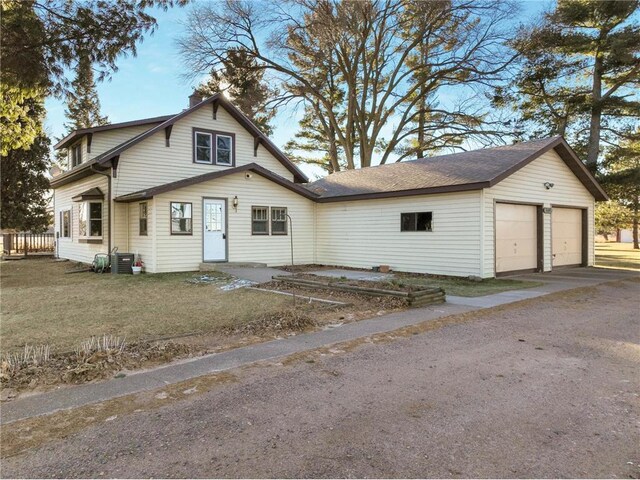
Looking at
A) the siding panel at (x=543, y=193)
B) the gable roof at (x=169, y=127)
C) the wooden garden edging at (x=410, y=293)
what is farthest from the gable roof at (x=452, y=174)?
the wooden garden edging at (x=410, y=293)

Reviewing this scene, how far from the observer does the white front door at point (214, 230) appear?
14781mm

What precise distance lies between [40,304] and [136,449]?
7043 millimetres

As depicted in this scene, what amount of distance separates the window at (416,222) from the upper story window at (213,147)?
770 cm

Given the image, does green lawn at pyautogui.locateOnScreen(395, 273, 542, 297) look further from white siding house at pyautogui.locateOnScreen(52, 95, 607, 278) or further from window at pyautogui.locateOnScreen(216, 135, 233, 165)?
window at pyautogui.locateOnScreen(216, 135, 233, 165)

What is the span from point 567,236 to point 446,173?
6.08 meters

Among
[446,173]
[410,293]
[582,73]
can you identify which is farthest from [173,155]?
[582,73]

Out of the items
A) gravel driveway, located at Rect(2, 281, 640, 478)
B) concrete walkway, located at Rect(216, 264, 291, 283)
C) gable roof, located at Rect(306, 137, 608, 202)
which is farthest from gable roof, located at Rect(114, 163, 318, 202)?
gravel driveway, located at Rect(2, 281, 640, 478)

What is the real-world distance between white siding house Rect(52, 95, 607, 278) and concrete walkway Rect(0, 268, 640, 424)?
13.0 feet

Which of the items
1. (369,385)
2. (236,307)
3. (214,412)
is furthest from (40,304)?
(369,385)

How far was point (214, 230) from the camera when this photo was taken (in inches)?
590

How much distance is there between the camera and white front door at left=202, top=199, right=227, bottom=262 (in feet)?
48.5

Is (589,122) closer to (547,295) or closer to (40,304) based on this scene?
(547,295)

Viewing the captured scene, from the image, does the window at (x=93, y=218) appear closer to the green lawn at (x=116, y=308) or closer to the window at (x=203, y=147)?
the green lawn at (x=116, y=308)

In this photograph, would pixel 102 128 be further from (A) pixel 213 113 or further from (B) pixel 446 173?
(B) pixel 446 173
